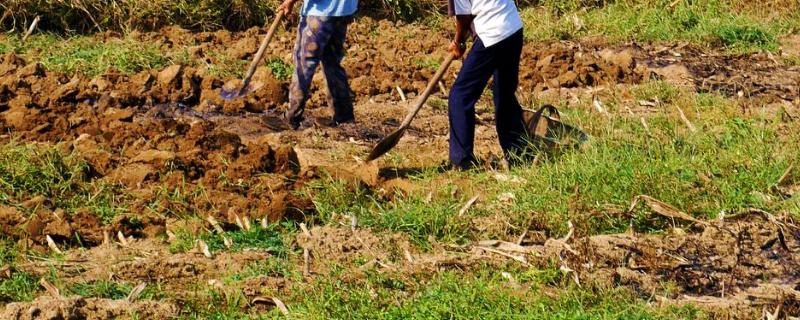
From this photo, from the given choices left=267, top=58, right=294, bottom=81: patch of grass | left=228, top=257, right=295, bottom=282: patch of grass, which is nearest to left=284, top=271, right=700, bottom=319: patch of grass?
left=228, top=257, right=295, bottom=282: patch of grass

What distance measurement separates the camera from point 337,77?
7910mm

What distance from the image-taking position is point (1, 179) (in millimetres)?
6398

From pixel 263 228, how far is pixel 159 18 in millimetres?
5116

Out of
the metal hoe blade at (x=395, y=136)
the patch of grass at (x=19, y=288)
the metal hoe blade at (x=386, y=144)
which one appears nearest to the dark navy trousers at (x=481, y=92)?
the metal hoe blade at (x=395, y=136)

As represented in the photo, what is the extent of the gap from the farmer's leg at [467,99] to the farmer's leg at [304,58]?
3.87 ft

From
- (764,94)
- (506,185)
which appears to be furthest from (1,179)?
(764,94)

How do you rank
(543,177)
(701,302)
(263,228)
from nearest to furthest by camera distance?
1. (701,302)
2. (263,228)
3. (543,177)

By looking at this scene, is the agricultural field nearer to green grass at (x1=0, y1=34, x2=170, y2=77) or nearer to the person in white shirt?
green grass at (x1=0, y1=34, x2=170, y2=77)

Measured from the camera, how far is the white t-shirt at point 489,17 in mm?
6457

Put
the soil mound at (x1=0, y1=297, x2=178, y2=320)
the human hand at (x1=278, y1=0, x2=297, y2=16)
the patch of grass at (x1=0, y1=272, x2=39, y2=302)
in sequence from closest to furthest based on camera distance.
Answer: the soil mound at (x1=0, y1=297, x2=178, y2=320) < the patch of grass at (x1=0, y1=272, x2=39, y2=302) < the human hand at (x1=278, y1=0, x2=297, y2=16)

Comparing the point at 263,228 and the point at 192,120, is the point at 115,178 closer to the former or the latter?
the point at 263,228

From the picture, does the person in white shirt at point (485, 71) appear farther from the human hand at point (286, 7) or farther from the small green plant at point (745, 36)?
the small green plant at point (745, 36)

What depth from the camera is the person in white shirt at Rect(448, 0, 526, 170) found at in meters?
6.48

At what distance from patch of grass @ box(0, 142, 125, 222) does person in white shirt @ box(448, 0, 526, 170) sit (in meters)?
1.75
